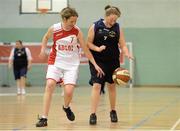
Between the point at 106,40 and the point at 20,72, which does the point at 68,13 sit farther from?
the point at 20,72

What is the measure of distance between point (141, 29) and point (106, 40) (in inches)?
729

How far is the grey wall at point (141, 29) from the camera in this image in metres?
27.2

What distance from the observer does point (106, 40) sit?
30.7ft

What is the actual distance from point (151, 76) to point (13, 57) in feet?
30.1

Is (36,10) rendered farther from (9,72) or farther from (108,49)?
(108,49)

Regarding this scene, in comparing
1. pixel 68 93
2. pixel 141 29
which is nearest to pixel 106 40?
pixel 68 93

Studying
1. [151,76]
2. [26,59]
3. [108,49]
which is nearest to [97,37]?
[108,49]

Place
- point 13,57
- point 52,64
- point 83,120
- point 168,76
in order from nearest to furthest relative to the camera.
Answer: point 52,64
point 83,120
point 13,57
point 168,76

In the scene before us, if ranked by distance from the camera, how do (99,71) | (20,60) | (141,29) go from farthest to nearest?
(141,29) → (20,60) → (99,71)

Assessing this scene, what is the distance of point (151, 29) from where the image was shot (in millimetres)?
27578

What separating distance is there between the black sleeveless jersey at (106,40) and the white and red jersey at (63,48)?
1.40 feet

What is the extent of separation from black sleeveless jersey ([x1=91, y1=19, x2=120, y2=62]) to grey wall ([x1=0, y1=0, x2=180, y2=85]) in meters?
18.1

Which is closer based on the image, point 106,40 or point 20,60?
point 106,40

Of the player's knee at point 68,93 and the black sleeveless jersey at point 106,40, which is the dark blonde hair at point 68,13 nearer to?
the black sleeveless jersey at point 106,40
